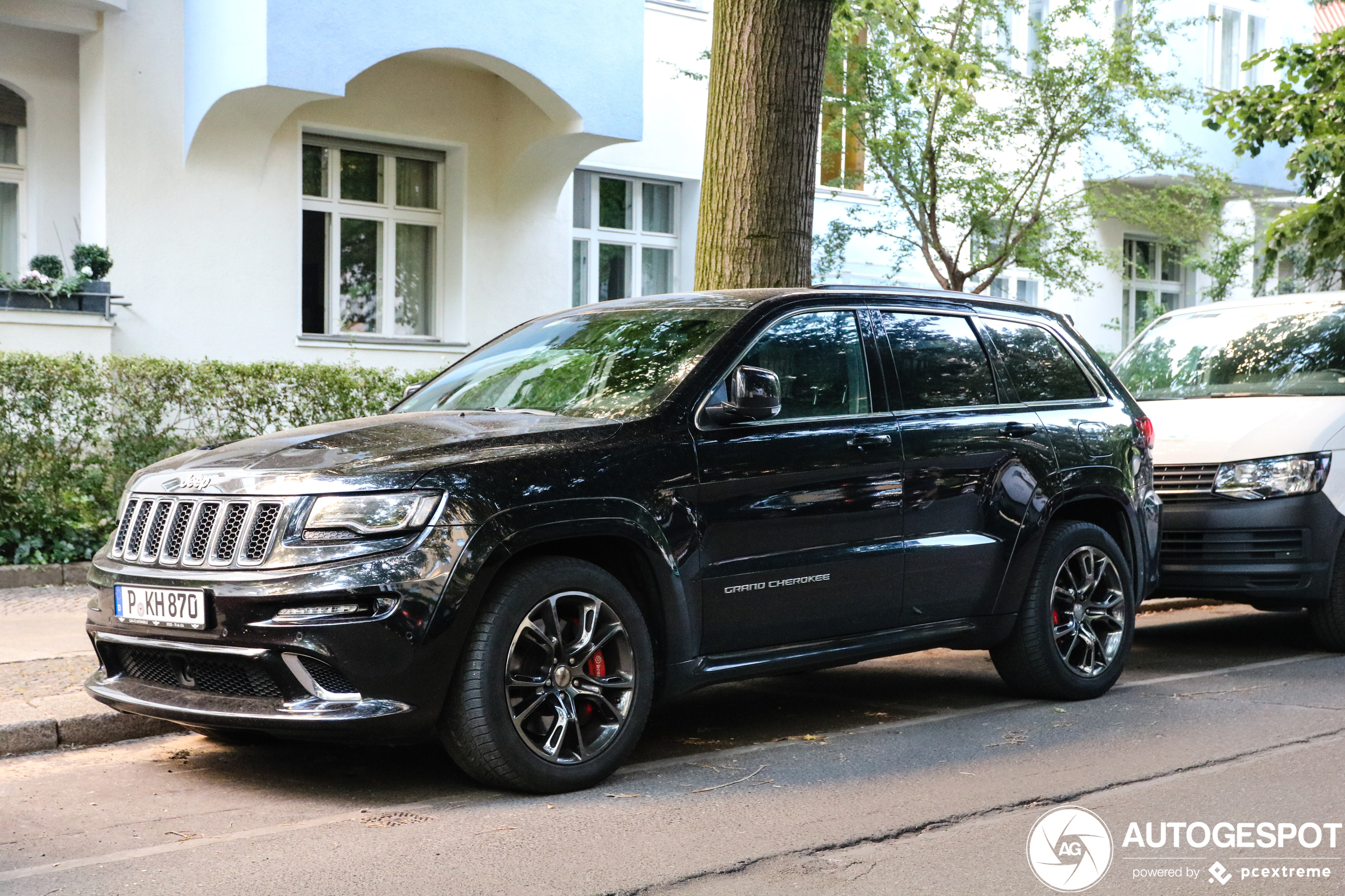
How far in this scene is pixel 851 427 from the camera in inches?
246

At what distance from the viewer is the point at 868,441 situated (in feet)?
20.6

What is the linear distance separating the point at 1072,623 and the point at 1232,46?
69.0ft

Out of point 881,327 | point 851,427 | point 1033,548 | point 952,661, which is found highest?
point 881,327

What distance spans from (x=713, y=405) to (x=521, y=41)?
9.34 meters

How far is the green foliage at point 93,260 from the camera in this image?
41.8ft

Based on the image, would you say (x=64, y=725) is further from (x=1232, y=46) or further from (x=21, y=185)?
(x=1232, y=46)

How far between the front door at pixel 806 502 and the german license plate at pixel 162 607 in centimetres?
179

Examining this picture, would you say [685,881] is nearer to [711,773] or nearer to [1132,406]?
[711,773]

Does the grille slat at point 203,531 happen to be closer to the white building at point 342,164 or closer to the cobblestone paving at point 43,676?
the cobblestone paving at point 43,676

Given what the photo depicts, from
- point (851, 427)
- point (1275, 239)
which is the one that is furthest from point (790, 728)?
point (1275, 239)

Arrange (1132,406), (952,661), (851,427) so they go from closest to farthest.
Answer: (851,427), (1132,406), (952,661)

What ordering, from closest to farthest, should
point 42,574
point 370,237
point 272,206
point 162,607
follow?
point 162,607
point 42,574
point 272,206
point 370,237

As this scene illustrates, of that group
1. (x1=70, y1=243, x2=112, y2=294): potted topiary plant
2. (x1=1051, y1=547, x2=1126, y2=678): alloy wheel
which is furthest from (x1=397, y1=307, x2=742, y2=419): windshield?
(x1=70, y1=243, x2=112, y2=294): potted topiary plant

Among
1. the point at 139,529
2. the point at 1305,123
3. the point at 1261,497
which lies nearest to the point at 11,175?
the point at 139,529
